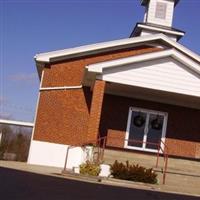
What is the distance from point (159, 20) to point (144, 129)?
8.94 metres

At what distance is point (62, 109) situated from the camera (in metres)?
24.1

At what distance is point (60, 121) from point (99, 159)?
5.72 m

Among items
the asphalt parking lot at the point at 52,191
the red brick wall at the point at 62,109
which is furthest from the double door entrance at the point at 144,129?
the asphalt parking lot at the point at 52,191

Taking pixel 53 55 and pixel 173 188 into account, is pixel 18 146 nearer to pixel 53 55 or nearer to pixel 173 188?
pixel 53 55

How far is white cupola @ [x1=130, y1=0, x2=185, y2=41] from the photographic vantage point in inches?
1179

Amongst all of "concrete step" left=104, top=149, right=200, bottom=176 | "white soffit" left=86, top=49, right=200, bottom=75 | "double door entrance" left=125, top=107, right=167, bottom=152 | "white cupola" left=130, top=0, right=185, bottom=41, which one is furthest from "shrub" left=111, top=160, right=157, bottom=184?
"white cupola" left=130, top=0, right=185, bottom=41

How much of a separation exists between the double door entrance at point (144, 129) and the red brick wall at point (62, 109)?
231 centimetres

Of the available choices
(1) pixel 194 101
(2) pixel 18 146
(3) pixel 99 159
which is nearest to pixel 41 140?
(3) pixel 99 159

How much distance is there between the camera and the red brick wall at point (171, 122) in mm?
24594

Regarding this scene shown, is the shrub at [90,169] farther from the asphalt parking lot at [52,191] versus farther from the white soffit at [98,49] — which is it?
the white soffit at [98,49]

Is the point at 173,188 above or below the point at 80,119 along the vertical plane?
below

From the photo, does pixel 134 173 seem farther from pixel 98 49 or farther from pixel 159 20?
pixel 159 20

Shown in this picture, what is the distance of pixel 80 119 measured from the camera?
2403 centimetres

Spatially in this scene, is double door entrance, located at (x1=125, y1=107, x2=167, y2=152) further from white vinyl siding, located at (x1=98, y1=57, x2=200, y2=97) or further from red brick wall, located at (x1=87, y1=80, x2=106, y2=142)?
red brick wall, located at (x1=87, y1=80, x2=106, y2=142)
